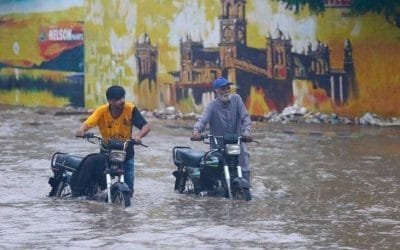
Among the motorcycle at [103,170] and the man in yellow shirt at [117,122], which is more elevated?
the man in yellow shirt at [117,122]

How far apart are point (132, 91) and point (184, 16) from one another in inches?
98.3

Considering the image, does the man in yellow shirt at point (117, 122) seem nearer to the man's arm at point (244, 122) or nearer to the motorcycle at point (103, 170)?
the motorcycle at point (103, 170)

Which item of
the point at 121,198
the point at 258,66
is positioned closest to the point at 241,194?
the point at 121,198

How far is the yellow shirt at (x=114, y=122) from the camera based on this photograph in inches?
534

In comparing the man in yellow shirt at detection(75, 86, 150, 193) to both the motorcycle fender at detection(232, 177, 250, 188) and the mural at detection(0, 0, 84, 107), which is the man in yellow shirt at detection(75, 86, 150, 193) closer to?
the motorcycle fender at detection(232, 177, 250, 188)

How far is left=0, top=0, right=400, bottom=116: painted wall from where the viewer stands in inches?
984

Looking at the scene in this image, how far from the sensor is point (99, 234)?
11.5 m

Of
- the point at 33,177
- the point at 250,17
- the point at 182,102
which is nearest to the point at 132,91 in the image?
the point at 182,102

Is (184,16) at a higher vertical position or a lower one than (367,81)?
higher

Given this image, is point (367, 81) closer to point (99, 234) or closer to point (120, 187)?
point (120, 187)

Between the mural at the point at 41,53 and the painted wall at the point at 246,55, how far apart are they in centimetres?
39

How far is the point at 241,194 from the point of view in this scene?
1388 cm

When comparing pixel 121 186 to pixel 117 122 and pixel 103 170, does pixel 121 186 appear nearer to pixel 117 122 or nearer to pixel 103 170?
pixel 103 170

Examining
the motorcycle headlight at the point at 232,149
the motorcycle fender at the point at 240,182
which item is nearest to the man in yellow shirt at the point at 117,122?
the motorcycle headlight at the point at 232,149
